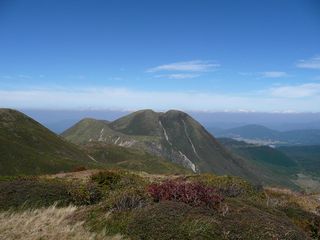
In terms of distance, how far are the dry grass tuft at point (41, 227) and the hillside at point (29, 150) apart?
85.5m

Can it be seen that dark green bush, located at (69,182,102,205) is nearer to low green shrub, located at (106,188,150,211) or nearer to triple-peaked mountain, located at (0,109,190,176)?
low green shrub, located at (106,188,150,211)

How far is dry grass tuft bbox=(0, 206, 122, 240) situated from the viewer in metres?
12.5

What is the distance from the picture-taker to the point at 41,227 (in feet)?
44.1

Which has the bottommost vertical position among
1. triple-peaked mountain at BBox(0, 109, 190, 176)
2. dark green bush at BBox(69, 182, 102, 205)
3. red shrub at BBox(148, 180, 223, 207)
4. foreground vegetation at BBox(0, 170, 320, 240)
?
triple-peaked mountain at BBox(0, 109, 190, 176)

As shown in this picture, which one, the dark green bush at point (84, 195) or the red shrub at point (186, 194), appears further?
the dark green bush at point (84, 195)

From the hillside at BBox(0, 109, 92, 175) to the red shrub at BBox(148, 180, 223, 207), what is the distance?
278ft

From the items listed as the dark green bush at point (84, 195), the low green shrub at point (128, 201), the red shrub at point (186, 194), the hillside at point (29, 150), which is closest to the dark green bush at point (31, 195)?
the dark green bush at point (84, 195)

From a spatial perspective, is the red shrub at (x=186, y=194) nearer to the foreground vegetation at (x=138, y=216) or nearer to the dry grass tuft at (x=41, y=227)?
the foreground vegetation at (x=138, y=216)

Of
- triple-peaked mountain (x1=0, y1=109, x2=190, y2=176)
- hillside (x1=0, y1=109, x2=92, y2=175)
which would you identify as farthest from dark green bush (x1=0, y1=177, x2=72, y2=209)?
hillside (x1=0, y1=109, x2=92, y2=175)

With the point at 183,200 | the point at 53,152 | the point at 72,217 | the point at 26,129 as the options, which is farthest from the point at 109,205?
the point at 26,129

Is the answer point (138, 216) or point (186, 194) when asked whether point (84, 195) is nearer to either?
point (186, 194)

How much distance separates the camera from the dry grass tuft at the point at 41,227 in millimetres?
12508

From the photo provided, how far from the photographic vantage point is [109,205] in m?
17.0

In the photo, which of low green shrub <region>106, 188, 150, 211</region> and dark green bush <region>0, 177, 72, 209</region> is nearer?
low green shrub <region>106, 188, 150, 211</region>
